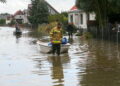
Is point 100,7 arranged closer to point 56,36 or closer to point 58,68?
point 56,36

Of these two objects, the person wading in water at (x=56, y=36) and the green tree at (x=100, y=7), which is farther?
the green tree at (x=100, y=7)

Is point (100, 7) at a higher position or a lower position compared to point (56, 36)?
higher

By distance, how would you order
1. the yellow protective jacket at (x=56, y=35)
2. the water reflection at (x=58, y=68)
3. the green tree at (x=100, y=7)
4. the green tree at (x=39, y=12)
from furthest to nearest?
1. the green tree at (x=39, y=12)
2. the green tree at (x=100, y=7)
3. the yellow protective jacket at (x=56, y=35)
4. the water reflection at (x=58, y=68)

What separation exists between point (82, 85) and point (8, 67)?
5.27m

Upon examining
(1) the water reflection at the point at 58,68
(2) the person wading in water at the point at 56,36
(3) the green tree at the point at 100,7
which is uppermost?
(3) the green tree at the point at 100,7

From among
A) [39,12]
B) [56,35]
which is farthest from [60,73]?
[39,12]

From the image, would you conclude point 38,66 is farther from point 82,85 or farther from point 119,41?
point 119,41

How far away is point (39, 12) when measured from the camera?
85.8 m

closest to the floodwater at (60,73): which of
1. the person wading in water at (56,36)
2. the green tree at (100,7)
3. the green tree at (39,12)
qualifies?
the person wading in water at (56,36)

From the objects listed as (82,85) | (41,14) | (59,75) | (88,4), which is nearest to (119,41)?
(88,4)

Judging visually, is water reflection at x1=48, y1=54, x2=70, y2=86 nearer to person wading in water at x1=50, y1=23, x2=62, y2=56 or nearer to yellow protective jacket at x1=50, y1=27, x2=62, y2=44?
person wading in water at x1=50, y1=23, x2=62, y2=56

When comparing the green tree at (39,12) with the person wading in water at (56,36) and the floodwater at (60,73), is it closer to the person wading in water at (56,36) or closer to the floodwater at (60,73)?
the person wading in water at (56,36)

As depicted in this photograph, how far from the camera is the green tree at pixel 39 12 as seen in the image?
282 feet

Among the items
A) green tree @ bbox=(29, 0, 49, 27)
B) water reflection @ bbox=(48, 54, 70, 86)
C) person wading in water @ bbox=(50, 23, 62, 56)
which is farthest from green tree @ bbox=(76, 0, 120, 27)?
green tree @ bbox=(29, 0, 49, 27)
